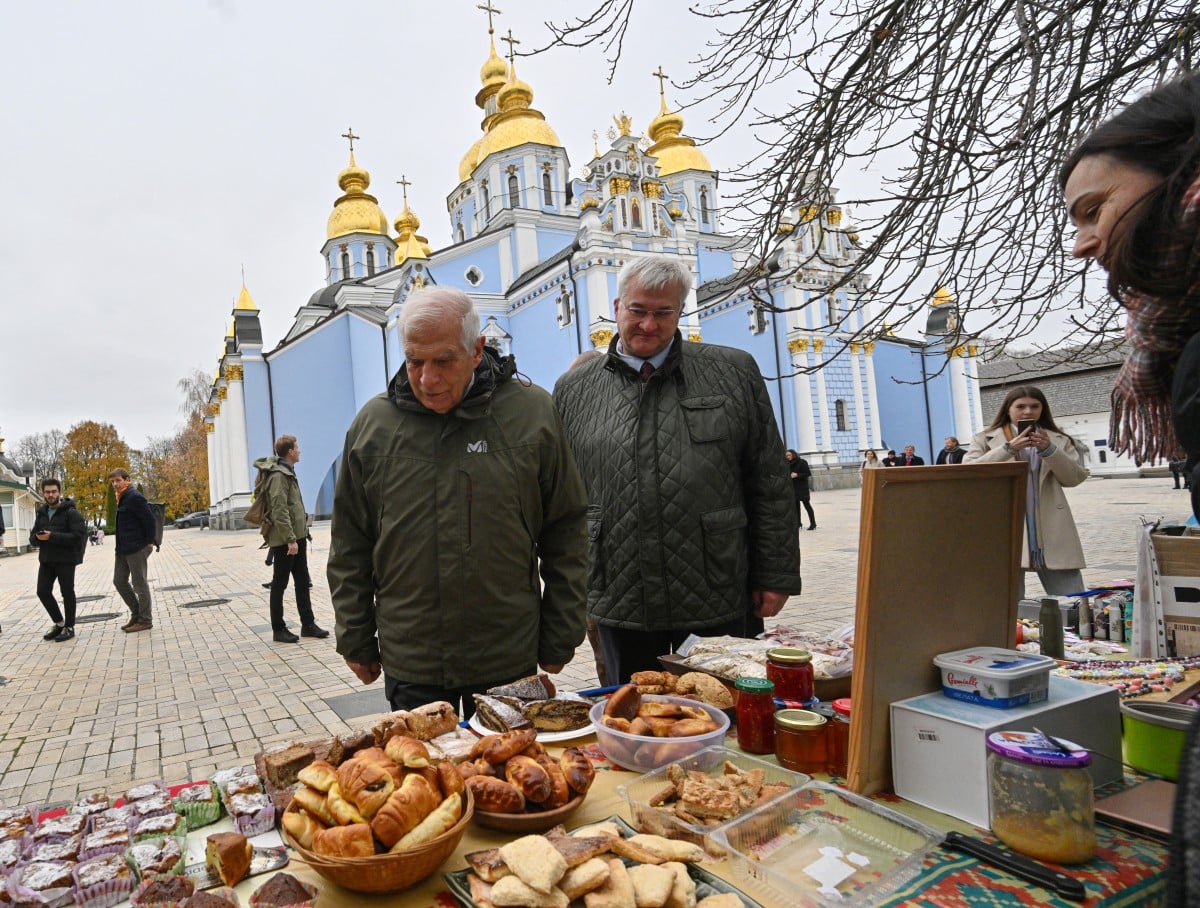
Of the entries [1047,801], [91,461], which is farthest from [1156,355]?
[91,461]

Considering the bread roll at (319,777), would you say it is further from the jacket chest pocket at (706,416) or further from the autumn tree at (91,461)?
the autumn tree at (91,461)

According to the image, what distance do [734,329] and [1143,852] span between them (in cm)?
3390

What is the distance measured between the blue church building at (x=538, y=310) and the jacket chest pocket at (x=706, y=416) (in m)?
23.8

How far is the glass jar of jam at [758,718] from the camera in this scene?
161 centimetres

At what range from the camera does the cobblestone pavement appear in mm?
4281

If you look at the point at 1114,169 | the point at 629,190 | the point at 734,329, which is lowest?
the point at 1114,169

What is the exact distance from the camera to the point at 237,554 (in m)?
19.9

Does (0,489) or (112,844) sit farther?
(0,489)

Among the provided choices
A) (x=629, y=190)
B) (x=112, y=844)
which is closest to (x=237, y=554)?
(x=629, y=190)

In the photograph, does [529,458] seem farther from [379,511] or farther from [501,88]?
[501,88]

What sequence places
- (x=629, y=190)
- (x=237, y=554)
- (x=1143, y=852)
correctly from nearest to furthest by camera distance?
(x=1143, y=852) < (x=237, y=554) < (x=629, y=190)

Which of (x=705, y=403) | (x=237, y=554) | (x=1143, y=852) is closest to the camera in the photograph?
(x=1143, y=852)

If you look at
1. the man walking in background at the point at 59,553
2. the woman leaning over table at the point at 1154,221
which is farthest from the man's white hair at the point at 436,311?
the man walking in background at the point at 59,553

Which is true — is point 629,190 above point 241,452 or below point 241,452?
above
